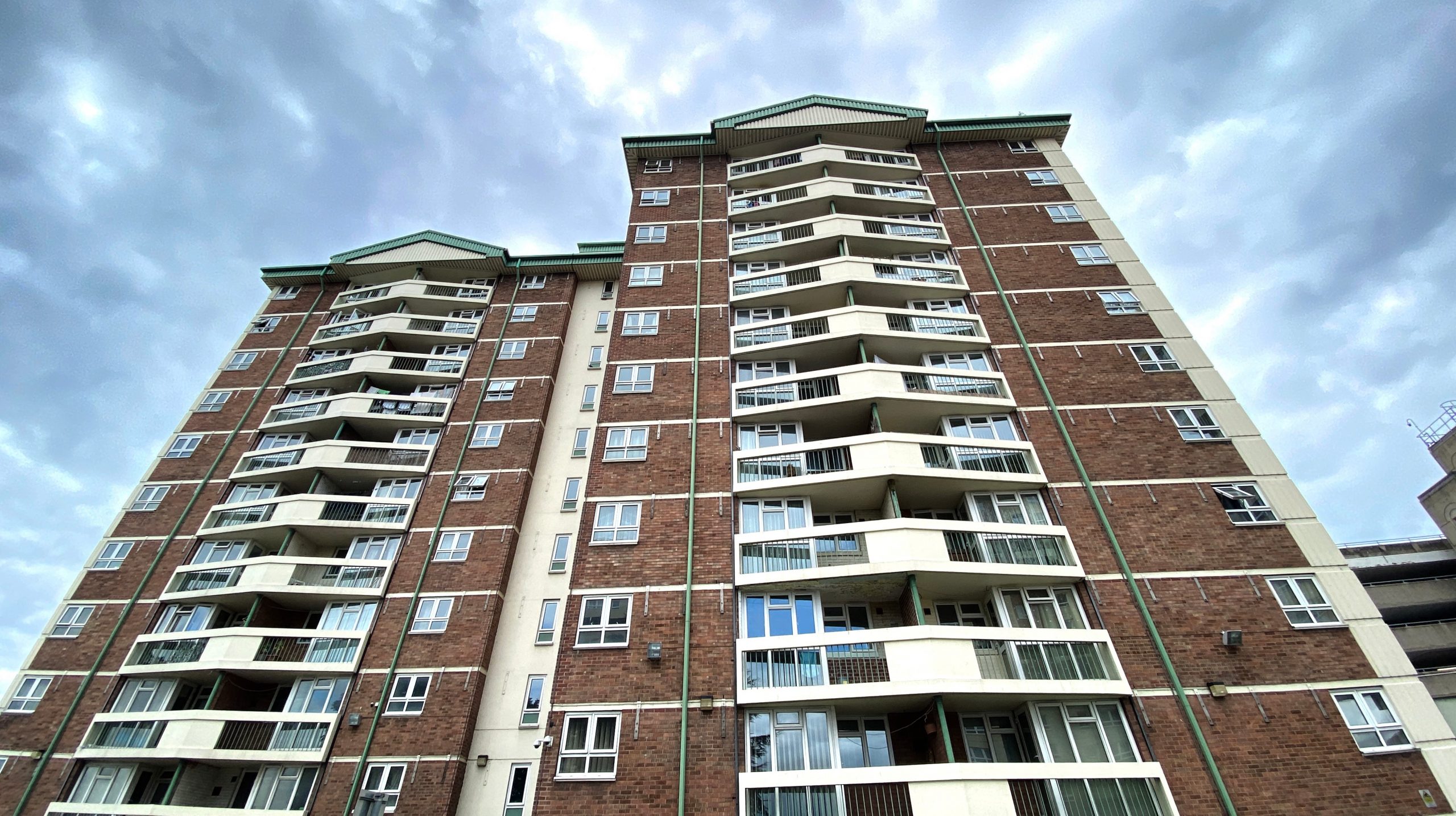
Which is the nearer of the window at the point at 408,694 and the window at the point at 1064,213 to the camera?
the window at the point at 408,694

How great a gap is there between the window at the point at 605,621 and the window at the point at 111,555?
22663 mm

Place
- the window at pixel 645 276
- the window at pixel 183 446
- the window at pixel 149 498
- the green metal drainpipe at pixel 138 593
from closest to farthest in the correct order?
the green metal drainpipe at pixel 138 593 < the window at pixel 645 276 < the window at pixel 149 498 < the window at pixel 183 446

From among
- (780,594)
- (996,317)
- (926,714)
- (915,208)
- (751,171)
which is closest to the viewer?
(926,714)

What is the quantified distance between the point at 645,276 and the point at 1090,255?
62.4 feet

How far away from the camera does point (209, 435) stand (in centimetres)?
3169

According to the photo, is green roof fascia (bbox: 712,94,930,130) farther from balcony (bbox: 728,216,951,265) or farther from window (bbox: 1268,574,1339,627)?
window (bbox: 1268,574,1339,627)

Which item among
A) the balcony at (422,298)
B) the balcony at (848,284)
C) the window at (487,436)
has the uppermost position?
the balcony at (422,298)

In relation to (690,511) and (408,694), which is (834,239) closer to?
(690,511)

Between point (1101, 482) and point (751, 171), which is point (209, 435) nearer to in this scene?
point (751, 171)

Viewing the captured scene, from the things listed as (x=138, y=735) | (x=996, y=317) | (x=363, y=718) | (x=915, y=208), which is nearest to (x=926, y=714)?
(x=996, y=317)

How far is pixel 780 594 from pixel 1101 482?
1066cm

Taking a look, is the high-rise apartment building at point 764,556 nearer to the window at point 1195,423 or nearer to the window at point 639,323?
the window at point 1195,423

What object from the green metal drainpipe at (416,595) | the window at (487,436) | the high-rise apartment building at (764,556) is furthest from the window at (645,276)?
the window at (487,436)

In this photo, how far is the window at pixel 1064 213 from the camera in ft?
95.9
